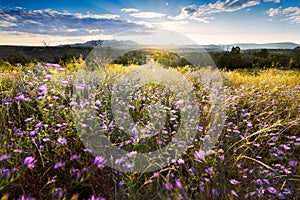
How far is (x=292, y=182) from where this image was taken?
6.65 feet

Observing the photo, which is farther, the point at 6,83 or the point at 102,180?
the point at 6,83

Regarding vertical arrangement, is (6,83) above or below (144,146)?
above

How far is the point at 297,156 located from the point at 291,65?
45.5ft

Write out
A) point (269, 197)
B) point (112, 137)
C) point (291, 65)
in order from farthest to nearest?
point (291, 65), point (112, 137), point (269, 197)

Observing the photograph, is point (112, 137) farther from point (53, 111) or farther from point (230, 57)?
point (230, 57)

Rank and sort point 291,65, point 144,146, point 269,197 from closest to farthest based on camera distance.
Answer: point 269,197 < point 144,146 < point 291,65

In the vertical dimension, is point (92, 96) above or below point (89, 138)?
above

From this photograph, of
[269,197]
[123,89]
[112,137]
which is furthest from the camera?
[123,89]

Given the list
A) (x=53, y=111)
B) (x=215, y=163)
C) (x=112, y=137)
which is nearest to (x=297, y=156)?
(x=215, y=163)

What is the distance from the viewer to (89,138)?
2078 millimetres

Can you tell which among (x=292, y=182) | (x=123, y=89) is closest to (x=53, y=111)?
(x=123, y=89)

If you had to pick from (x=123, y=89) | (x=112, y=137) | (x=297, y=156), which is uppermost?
(x=123, y=89)

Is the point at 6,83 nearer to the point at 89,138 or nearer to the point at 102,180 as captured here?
the point at 89,138

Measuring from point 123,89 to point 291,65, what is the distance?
14240mm
